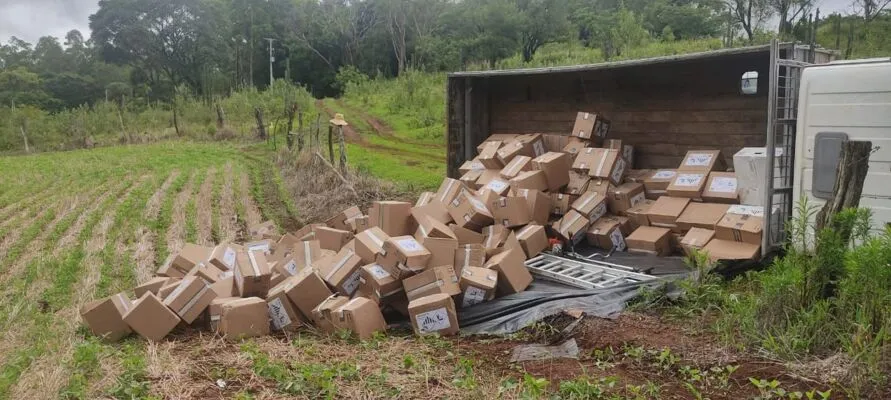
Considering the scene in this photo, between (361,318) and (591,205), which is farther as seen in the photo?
(591,205)

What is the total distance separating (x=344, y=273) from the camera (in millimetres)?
5656

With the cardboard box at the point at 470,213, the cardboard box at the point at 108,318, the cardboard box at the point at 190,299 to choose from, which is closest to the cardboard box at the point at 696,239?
the cardboard box at the point at 470,213

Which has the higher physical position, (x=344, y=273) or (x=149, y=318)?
(x=344, y=273)

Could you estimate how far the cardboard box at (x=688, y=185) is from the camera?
6.89m

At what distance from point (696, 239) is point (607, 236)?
105cm

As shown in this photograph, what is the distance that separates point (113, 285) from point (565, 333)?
5.14m

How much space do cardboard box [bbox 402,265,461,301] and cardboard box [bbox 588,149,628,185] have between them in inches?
116

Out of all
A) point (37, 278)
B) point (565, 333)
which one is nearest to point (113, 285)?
point (37, 278)

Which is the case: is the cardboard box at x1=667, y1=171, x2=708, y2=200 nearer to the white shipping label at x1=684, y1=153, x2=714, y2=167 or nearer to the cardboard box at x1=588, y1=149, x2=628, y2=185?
the white shipping label at x1=684, y1=153, x2=714, y2=167

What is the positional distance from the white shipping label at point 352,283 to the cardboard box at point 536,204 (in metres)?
2.41

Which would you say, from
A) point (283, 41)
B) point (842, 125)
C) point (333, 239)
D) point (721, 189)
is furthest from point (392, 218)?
point (283, 41)

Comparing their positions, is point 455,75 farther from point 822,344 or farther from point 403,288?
point 822,344

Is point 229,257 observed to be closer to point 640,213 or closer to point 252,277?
point 252,277

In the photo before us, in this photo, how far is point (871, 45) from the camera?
16469 millimetres
